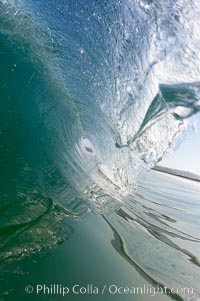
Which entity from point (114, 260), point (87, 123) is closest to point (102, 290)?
point (114, 260)

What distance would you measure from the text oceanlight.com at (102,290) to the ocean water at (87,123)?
0.07 metres

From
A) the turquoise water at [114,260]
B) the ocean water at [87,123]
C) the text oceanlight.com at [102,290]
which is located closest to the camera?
the text oceanlight.com at [102,290]

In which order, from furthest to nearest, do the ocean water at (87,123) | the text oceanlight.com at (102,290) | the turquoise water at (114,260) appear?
1. the ocean water at (87,123)
2. the turquoise water at (114,260)
3. the text oceanlight.com at (102,290)

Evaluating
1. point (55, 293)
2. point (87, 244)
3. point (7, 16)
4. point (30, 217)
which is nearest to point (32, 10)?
point (7, 16)

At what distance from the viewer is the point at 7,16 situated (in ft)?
11.8

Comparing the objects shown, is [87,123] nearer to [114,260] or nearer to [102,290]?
[114,260]

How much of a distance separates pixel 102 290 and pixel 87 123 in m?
4.45

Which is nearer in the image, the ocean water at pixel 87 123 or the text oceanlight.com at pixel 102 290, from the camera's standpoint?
the text oceanlight.com at pixel 102 290

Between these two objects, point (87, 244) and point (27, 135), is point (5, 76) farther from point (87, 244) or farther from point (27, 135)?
point (87, 244)

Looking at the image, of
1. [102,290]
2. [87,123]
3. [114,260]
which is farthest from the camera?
[87,123]

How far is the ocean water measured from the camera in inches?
113

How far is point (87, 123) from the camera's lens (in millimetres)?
6555

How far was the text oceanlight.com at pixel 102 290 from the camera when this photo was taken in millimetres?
2256

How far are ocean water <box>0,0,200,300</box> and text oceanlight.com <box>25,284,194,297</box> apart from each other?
0.23 ft
